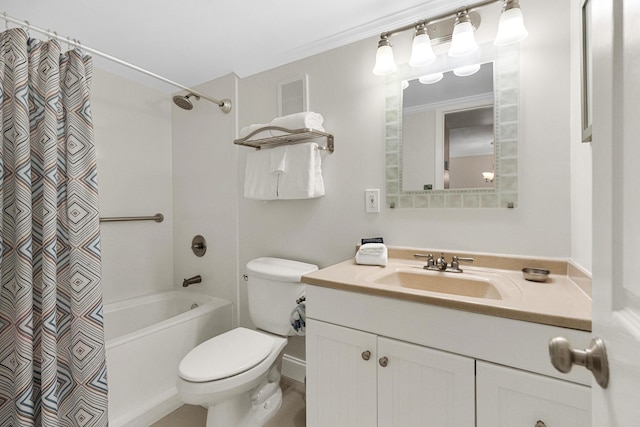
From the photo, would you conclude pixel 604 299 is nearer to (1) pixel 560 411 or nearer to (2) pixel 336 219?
(1) pixel 560 411

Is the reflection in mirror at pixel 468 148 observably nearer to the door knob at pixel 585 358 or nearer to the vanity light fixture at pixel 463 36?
the vanity light fixture at pixel 463 36

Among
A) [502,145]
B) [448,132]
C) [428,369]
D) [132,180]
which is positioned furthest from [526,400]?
[132,180]

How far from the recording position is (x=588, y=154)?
965 mm

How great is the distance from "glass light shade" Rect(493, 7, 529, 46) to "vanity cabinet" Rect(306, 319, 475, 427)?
48.0 inches

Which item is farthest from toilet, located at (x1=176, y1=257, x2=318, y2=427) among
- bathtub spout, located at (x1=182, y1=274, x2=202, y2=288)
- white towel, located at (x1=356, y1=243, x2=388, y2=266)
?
bathtub spout, located at (x1=182, y1=274, x2=202, y2=288)

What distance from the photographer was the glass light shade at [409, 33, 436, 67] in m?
1.34

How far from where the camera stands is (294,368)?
188cm

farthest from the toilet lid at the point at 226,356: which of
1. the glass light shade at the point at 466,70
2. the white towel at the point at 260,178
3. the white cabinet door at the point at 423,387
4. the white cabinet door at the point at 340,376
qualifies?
the glass light shade at the point at 466,70

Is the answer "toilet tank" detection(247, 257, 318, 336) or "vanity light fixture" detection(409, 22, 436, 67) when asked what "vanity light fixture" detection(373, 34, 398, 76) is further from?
"toilet tank" detection(247, 257, 318, 336)

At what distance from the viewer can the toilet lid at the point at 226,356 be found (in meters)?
1.23

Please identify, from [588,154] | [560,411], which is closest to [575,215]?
[588,154]

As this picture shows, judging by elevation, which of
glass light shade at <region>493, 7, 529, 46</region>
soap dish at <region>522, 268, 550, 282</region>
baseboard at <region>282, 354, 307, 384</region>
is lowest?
baseboard at <region>282, 354, 307, 384</region>

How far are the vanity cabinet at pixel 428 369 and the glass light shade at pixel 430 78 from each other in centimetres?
109

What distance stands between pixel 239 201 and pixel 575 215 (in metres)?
1.87
